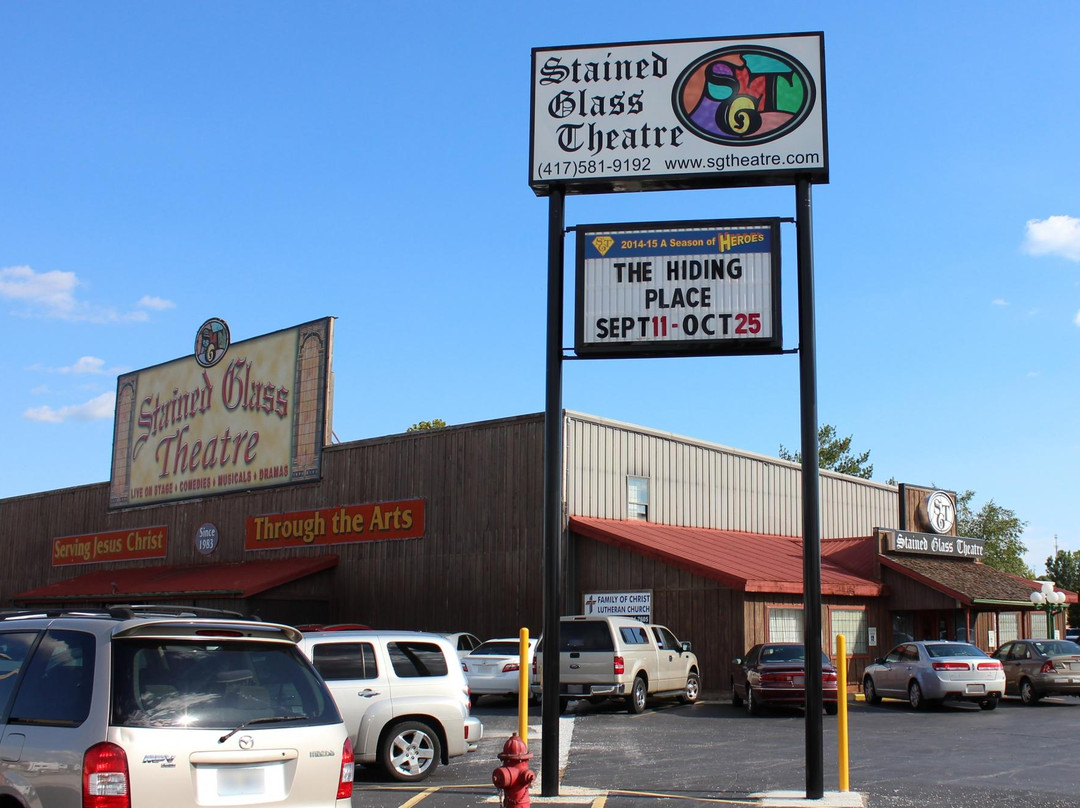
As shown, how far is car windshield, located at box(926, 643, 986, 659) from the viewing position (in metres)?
22.3

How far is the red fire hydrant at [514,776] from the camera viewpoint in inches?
303

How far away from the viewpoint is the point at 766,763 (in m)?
13.5

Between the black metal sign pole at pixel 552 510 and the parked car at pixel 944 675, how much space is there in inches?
513

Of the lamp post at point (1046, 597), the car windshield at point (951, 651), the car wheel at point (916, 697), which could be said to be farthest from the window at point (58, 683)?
the lamp post at point (1046, 597)

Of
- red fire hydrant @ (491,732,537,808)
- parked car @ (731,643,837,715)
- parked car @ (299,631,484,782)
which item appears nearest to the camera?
red fire hydrant @ (491,732,537,808)

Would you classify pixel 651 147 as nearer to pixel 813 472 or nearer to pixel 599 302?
pixel 599 302

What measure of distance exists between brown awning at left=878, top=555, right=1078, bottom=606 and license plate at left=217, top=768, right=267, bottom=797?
84.2ft

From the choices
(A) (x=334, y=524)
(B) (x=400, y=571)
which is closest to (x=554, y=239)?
(B) (x=400, y=571)

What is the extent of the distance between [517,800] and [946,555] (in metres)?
27.7

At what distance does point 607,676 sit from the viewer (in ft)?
69.0

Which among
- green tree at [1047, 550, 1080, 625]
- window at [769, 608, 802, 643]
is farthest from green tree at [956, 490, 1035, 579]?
window at [769, 608, 802, 643]

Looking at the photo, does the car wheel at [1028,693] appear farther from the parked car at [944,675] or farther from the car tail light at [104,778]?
the car tail light at [104,778]

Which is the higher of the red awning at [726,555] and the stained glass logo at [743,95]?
the stained glass logo at [743,95]

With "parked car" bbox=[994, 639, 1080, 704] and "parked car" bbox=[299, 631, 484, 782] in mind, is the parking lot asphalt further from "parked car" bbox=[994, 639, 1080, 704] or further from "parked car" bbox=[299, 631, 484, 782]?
"parked car" bbox=[994, 639, 1080, 704]
